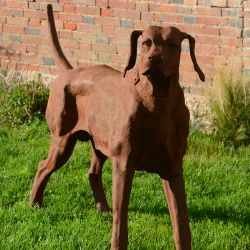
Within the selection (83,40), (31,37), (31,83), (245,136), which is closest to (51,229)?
(245,136)

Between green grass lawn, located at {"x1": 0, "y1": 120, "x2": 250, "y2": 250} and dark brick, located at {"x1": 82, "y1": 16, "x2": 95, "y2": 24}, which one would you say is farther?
dark brick, located at {"x1": 82, "y1": 16, "x2": 95, "y2": 24}

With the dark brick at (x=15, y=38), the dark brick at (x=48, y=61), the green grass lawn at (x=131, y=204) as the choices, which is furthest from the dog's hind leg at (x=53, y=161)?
the dark brick at (x=15, y=38)

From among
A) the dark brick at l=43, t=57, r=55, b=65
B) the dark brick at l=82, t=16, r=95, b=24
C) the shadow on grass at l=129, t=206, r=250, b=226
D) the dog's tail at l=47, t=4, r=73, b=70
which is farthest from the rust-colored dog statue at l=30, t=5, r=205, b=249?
the dark brick at l=43, t=57, r=55, b=65

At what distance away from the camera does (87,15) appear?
25.9 feet

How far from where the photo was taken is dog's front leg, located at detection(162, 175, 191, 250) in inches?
159

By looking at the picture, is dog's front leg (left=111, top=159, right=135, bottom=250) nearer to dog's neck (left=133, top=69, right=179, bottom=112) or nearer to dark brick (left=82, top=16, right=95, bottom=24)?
dog's neck (left=133, top=69, right=179, bottom=112)

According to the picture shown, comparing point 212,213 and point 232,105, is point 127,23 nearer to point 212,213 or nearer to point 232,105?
point 232,105

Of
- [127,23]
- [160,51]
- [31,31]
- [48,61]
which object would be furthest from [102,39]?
[160,51]

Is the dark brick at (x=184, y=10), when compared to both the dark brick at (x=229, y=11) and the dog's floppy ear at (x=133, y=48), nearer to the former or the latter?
the dark brick at (x=229, y=11)

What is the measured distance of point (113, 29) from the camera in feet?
25.3

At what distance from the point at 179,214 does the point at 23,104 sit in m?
3.91

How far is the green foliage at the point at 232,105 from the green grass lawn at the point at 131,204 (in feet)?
0.59

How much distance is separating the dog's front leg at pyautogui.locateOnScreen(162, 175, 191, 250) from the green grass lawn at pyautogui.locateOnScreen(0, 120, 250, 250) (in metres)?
0.44

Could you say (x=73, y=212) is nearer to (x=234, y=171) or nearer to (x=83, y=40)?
(x=234, y=171)
